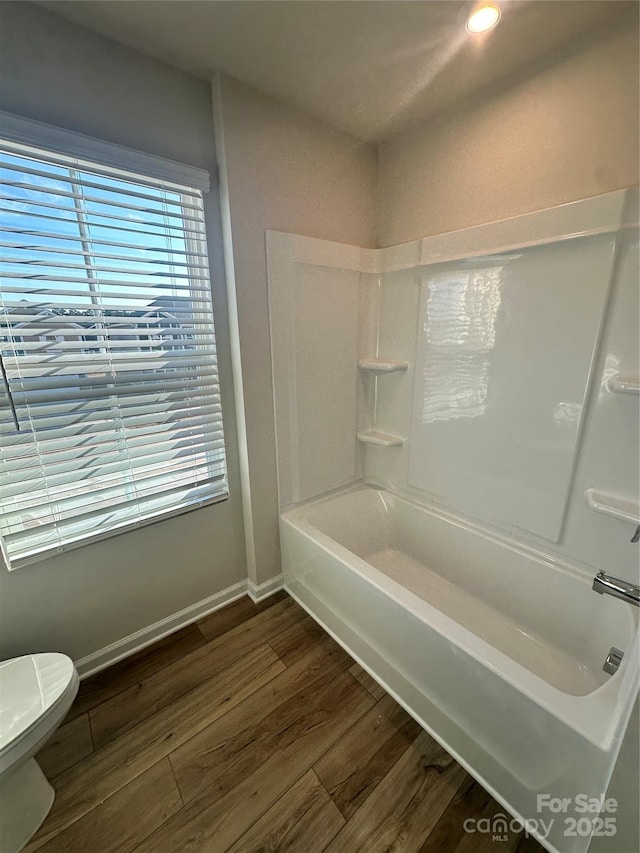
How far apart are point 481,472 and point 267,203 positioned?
1.69 m

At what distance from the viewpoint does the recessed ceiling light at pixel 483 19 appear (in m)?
1.13

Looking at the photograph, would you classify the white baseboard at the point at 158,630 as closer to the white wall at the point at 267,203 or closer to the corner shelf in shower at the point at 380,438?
the white wall at the point at 267,203

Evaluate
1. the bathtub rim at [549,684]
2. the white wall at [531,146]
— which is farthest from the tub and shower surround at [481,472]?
the white wall at [531,146]

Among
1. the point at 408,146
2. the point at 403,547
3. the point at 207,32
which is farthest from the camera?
the point at 403,547

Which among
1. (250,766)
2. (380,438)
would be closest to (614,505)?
(380,438)

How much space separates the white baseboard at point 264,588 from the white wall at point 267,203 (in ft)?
0.15

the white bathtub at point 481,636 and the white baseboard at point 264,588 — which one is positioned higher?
the white bathtub at point 481,636

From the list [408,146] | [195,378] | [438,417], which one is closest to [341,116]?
[408,146]

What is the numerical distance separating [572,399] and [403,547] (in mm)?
1253

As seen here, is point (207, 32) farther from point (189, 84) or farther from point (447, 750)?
point (447, 750)

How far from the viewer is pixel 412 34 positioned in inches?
48.4

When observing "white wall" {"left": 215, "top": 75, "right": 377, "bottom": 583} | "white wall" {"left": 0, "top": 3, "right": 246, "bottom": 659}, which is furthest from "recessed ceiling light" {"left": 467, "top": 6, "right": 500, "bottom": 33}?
"white wall" {"left": 0, "top": 3, "right": 246, "bottom": 659}

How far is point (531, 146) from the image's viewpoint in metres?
1.41

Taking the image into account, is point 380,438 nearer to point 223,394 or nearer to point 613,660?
point 223,394
